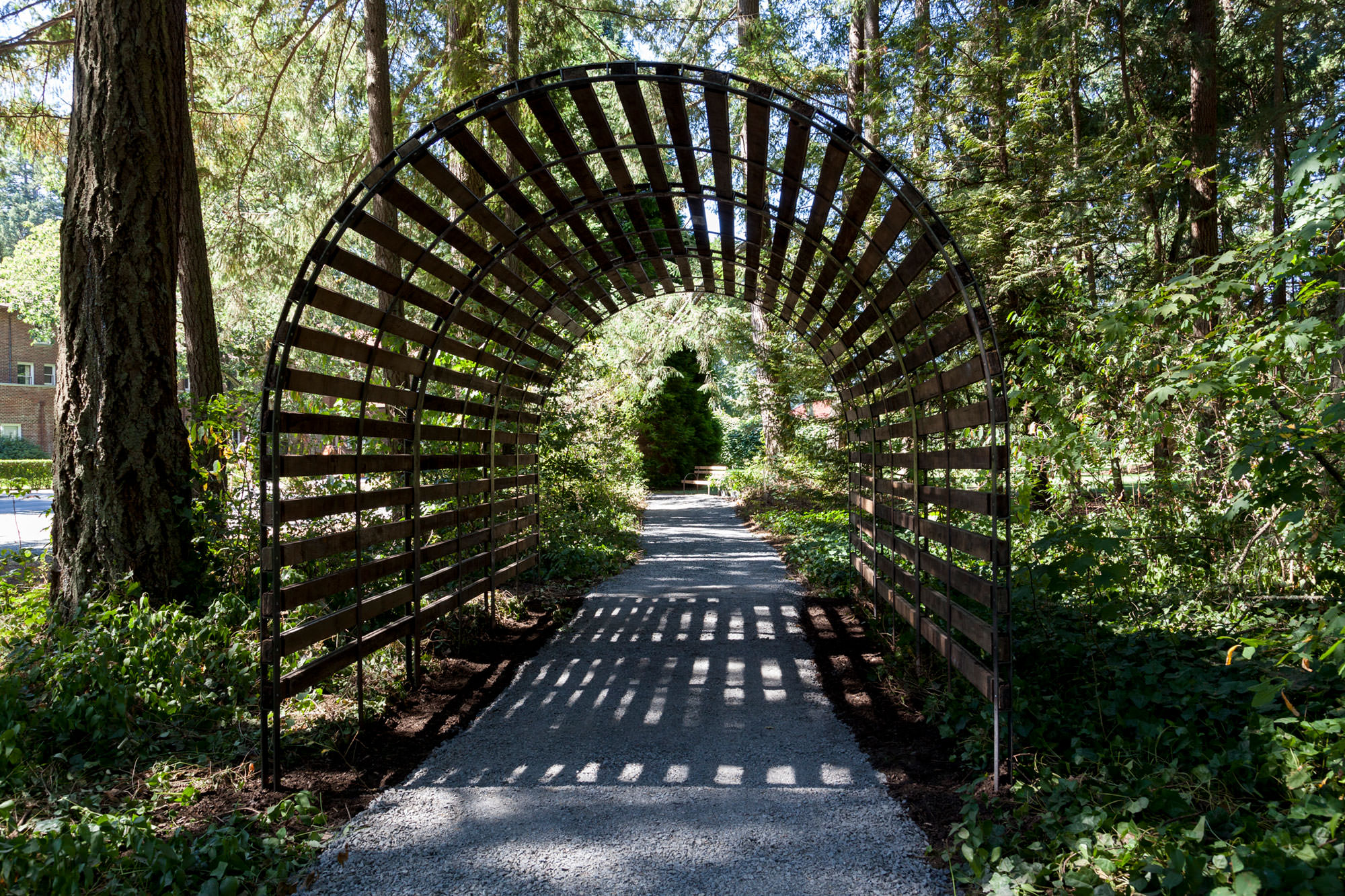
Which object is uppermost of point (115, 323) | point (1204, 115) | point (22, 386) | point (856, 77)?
point (856, 77)

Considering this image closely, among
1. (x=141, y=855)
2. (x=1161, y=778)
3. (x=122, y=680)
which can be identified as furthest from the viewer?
(x=122, y=680)

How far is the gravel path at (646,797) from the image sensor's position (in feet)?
9.80

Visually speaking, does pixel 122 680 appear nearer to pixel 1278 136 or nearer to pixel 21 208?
pixel 1278 136

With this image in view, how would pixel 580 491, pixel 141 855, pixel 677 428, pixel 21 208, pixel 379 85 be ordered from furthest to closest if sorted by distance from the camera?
pixel 21 208 < pixel 677 428 < pixel 580 491 < pixel 379 85 < pixel 141 855

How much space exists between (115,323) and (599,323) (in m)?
4.57

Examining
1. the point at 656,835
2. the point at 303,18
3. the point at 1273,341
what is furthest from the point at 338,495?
the point at 303,18

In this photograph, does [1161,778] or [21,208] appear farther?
[21,208]

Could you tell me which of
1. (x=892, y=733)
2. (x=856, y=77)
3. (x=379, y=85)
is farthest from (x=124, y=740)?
(x=856, y=77)

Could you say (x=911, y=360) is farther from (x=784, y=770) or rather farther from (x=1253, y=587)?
(x=1253, y=587)

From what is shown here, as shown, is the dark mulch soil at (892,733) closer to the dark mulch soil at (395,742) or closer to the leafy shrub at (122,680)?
the dark mulch soil at (395,742)

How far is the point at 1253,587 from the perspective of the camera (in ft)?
19.4

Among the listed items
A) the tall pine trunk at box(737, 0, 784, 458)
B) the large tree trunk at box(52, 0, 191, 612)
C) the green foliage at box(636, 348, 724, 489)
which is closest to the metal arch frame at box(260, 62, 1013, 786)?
the large tree trunk at box(52, 0, 191, 612)

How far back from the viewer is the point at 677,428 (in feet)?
100

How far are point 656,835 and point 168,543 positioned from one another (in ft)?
13.0
